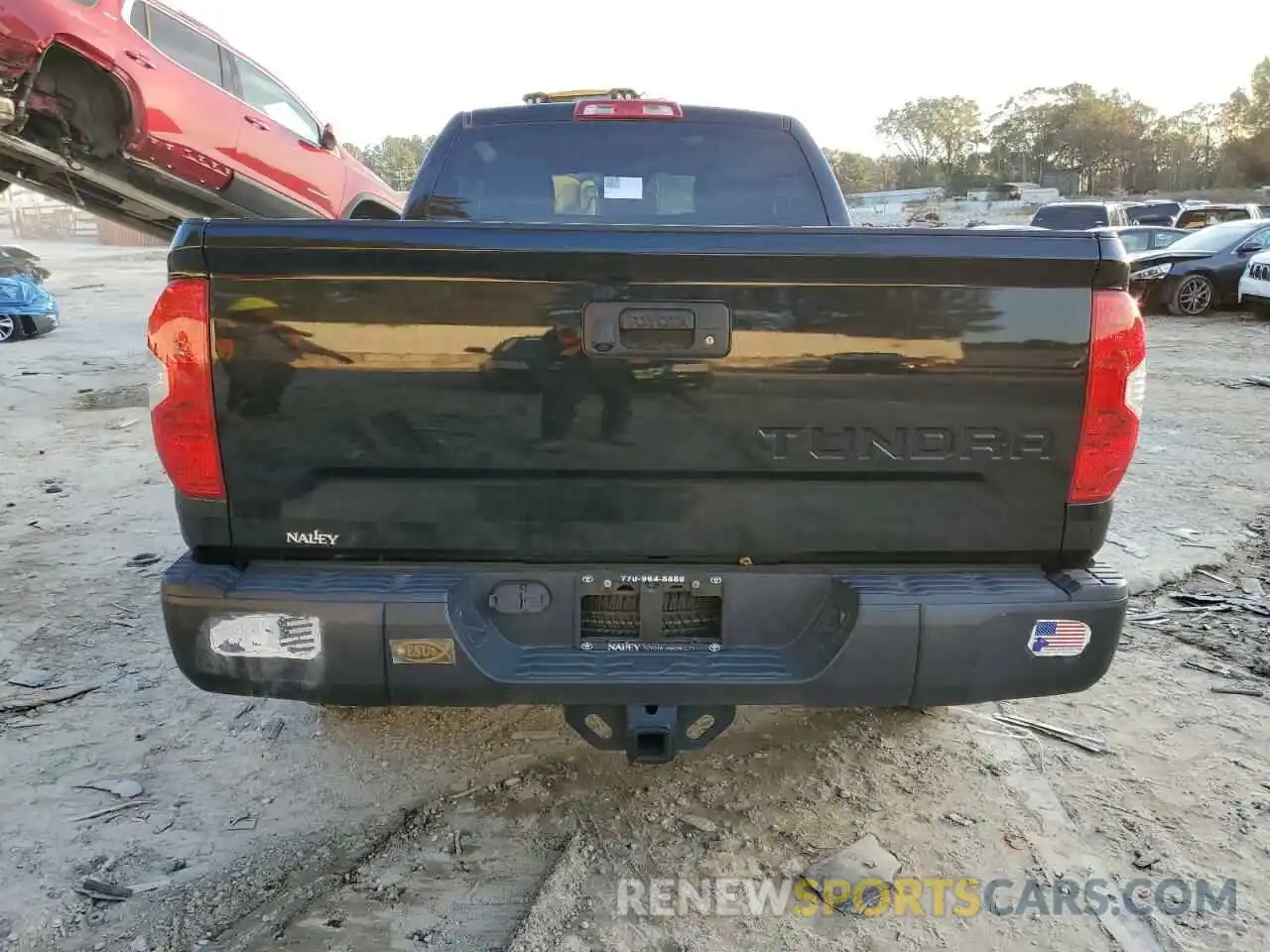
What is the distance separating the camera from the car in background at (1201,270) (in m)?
15.2

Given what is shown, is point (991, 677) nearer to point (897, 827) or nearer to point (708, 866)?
point (897, 827)

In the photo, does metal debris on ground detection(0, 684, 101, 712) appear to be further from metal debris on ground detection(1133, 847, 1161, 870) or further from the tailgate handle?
metal debris on ground detection(1133, 847, 1161, 870)

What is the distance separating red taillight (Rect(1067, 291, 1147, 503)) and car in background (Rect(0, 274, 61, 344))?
14.6 m

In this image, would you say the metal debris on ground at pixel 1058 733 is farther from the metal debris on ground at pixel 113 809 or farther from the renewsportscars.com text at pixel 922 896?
the metal debris on ground at pixel 113 809

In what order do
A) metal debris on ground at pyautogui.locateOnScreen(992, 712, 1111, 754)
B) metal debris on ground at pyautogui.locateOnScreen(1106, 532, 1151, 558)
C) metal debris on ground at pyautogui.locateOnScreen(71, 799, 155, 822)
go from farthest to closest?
metal debris on ground at pyautogui.locateOnScreen(1106, 532, 1151, 558), metal debris on ground at pyautogui.locateOnScreen(992, 712, 1111, 754), metal debris on ground at pyautogui.locateOnScreen(71, 799, 155, 822)

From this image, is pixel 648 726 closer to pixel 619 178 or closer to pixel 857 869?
pixel 857 869

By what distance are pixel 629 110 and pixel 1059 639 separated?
2.76 metres

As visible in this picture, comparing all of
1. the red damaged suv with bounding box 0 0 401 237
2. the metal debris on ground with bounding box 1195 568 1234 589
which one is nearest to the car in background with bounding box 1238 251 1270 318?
the metal debris on ground with bounding box 1195 568 1234 589

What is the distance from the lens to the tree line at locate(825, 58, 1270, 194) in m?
65.1

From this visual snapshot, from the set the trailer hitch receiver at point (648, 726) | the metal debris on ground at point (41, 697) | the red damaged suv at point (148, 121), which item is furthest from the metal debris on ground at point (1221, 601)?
the red damaged suv at point (148, 121)

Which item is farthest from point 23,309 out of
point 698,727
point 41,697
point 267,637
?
point 698,727

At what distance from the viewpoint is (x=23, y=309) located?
1292cm

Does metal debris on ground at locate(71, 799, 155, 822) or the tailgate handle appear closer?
the tailgate handle

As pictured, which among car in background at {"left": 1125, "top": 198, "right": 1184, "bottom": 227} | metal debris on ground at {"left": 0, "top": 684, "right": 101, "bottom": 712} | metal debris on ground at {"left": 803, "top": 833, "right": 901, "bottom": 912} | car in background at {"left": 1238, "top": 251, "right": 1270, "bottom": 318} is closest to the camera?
metal debris on ground at {"left": 803, "top": 833, "right": 901, "bottom": 912}
